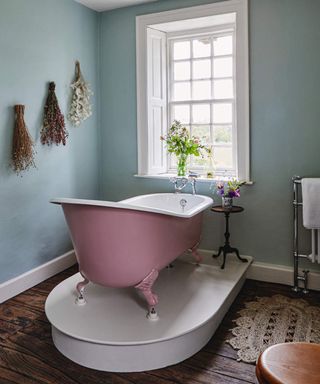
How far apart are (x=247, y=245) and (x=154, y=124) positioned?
1.51 meters

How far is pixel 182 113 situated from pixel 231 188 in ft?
3.66

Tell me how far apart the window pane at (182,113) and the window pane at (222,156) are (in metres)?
0.45

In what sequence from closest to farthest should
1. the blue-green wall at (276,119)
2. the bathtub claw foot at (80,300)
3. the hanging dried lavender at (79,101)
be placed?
1. the bathtub claw foot at (80,300)
2. the blue-green wall at (276,119)
3. the hanging dried lavender at (79,101)

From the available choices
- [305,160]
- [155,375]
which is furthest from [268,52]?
[155,375]

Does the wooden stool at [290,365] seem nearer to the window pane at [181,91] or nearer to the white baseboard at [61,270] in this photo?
the white baseboard at [61,270]

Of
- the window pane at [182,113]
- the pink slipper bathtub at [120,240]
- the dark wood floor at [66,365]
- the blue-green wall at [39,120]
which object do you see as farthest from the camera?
the window pane at [182,113]

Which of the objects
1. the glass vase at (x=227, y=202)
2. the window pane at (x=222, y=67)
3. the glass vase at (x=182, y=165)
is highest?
the window pane at (x=222, y=67)

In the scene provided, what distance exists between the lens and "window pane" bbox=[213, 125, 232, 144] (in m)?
3.77

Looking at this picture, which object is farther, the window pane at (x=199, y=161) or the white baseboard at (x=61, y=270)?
the window pane at (x=199, y=161)

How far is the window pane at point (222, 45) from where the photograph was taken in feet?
12.2

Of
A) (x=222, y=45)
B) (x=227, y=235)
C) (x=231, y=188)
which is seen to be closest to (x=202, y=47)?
(x=222, y=45)

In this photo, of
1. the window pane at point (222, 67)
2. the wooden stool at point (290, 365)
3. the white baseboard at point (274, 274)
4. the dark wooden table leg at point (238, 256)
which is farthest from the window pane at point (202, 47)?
the wooden stool at point (290, 365)

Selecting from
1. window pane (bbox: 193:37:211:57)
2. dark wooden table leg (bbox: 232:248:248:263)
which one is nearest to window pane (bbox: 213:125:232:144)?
window pane (bbox: 193:37:211:57)

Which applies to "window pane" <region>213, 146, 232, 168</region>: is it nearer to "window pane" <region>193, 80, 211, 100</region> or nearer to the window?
the window
